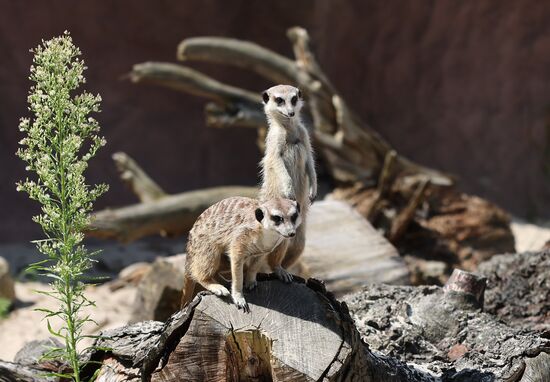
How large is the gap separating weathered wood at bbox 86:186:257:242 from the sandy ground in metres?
0.50

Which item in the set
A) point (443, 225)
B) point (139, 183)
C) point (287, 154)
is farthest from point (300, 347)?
point (139, 183)

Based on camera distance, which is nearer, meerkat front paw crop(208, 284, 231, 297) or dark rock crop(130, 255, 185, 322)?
meerkat front paw crop(208, 284, 231, 297)

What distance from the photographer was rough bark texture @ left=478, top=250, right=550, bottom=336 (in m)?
4.15

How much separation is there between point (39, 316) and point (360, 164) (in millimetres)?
2992

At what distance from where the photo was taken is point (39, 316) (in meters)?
6.02

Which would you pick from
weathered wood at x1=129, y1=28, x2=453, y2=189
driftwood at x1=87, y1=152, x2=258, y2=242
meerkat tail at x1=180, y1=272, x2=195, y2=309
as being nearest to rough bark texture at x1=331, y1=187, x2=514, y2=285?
weathered wood at x1=129, y1=28, x2=453, y2=189

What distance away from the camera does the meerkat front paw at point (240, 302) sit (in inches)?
110

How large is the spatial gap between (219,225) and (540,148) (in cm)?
755

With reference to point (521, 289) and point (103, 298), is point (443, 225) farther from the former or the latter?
point (103, 298)

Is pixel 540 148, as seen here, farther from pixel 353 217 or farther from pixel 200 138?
pixel 353 217

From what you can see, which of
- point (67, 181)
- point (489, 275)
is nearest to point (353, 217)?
point (489, 275)

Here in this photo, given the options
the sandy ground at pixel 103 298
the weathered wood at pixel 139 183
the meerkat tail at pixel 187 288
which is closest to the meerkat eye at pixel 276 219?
the meerkat tail at pixel 187 288

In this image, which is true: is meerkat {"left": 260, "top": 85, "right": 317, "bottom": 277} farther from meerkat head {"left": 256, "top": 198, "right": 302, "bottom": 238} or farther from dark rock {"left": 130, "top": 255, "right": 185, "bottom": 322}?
dark rock {"left": 130, "top": 255, "right": 185, "bottom": 322}

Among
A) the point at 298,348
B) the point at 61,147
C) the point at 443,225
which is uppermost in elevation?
the point at 61,147
